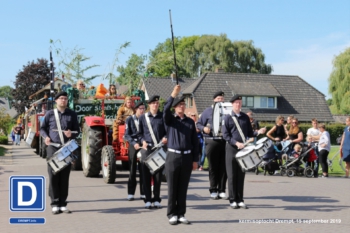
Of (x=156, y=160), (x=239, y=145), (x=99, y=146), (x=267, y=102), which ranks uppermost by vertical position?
(x=267, y=102)

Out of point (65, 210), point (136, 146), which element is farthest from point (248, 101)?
point (65, 210)

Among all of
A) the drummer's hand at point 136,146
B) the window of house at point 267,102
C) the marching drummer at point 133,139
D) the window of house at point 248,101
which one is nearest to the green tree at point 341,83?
the window of house at point 267,102

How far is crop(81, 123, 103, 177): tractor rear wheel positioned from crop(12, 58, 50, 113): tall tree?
55880mm

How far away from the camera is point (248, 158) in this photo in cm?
1048

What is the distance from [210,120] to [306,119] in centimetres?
5446

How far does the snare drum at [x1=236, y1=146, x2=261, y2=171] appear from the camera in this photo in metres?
10.5

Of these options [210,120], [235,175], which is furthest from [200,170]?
[235,175]

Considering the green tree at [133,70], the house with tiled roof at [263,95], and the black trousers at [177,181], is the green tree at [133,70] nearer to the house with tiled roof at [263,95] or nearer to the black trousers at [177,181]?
the black trousers at [177,181]

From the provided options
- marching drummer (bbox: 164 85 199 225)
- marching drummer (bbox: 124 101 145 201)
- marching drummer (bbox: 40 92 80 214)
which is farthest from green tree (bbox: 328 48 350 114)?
marching drummer (bbox: 164 85 199 225)

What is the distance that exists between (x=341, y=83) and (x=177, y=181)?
5839 centimetres

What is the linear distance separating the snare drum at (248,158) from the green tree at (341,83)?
5556cm

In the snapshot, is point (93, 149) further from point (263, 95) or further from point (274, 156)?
point (263, 95)

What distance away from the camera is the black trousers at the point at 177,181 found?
9.17 meters

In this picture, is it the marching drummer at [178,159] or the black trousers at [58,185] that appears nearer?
the marching drummer at [178,159]
